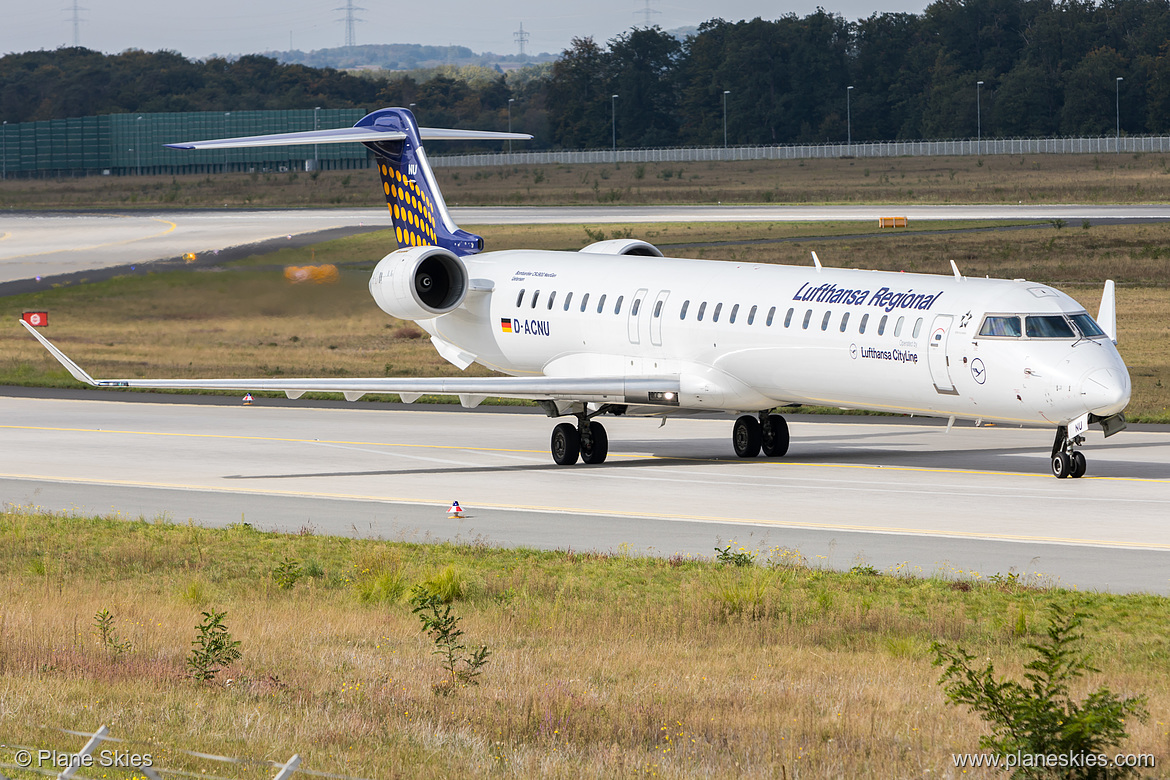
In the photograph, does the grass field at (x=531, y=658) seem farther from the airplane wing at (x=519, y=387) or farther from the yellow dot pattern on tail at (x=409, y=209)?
the yellow dot pattern on tail at (x=409, y=209)

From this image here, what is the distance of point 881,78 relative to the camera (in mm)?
163250

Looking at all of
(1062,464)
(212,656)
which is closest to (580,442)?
(1062,464)

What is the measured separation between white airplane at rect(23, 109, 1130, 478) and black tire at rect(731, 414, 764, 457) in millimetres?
31

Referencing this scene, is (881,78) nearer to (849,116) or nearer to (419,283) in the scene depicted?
(849,116)

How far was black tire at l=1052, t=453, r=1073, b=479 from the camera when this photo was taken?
81.4ft

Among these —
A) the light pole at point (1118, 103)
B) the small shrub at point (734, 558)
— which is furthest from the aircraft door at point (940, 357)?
the light pole at point (1118, 103)

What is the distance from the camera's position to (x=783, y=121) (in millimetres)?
167500

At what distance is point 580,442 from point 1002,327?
879cm

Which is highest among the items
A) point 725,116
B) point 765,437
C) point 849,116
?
point 725,116

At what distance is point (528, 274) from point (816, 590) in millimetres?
15688

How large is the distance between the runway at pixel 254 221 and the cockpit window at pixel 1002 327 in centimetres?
5020

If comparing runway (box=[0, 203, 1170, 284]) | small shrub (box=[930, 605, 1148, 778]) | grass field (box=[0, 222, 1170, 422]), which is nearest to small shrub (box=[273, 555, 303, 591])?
small shrub (box=[930, 605, 1148, 778])

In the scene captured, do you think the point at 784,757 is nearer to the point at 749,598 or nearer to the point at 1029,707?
the point at 1029,707

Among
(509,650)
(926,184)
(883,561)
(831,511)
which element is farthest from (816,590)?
(926,184)
